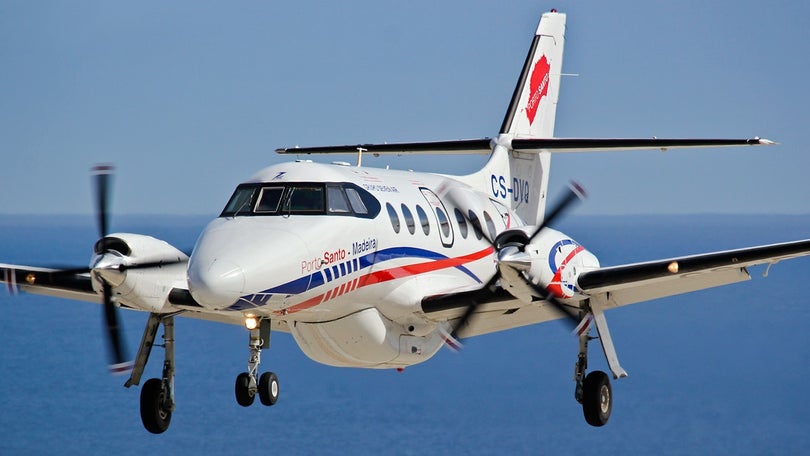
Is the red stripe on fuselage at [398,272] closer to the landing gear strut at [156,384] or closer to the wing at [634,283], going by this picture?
the wing at [634,283]

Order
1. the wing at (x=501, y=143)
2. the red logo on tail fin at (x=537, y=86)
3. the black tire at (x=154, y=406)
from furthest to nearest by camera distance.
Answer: the red logo on tail fin at (x=537, y=86) → the wing at (x=501, y=143) → the black tire at (x=154, y=406)

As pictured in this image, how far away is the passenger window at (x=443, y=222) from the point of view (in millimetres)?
19438

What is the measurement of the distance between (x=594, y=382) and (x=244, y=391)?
560 cm

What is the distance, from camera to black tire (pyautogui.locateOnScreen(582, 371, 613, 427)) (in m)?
20.0

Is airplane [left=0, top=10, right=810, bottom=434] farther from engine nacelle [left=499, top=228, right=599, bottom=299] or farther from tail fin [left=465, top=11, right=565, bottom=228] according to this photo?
tail fin [left=465, top=11, right=565, bottom=228]

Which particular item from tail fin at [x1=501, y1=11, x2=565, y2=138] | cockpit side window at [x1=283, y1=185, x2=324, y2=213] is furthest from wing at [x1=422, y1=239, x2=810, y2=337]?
tail fin at [x1=501, y1=11, x2=565, y2=138]

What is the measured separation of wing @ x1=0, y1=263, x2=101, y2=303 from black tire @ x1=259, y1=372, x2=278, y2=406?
300 centimetres

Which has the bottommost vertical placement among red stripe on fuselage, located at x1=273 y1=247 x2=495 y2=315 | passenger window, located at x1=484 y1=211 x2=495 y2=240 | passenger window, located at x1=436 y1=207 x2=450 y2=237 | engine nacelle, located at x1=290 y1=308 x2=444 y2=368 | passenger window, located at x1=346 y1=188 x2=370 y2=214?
engine nacelle, located at x1=290 y1=308 x2=444 y2=368

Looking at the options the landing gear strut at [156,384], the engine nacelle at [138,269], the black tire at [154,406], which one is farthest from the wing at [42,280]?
the black tire at [154,406]

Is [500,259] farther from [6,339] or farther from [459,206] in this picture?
[6,339]

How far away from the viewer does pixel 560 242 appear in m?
18.6

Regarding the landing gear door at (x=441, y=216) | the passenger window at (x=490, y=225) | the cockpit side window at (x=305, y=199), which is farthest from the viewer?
the passenger window at (x=490, y=225)

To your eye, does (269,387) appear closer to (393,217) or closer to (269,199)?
(393,217)

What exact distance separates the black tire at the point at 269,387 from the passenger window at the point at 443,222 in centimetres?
368
